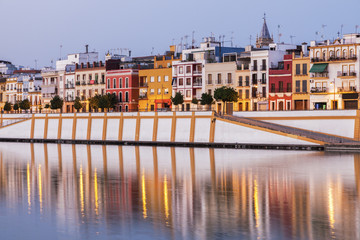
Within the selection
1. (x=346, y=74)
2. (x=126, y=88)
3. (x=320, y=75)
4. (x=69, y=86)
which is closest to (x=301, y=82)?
(x=320, y=75)

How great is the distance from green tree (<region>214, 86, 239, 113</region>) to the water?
2727cm

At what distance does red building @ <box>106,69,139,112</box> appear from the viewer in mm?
93500

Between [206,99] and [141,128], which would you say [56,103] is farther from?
[206,99]

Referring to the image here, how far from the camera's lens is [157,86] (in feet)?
298

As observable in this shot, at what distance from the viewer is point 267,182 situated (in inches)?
1380

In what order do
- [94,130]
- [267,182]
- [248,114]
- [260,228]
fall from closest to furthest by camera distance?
1. [260,228]
2. [267,182]
3. [248,114]
4. [94,130]

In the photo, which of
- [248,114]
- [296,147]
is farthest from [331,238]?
[248,114]

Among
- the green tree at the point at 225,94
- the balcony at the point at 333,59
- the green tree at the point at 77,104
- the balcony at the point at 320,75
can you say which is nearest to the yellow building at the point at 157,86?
the green tree at the point at 77,104

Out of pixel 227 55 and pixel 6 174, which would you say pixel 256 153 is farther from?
pixel 227 55

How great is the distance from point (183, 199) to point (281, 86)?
4833 centimetres

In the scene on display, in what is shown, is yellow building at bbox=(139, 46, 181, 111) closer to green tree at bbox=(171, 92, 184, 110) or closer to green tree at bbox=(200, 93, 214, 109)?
green tree at bbox=(171, 92, 184, 110)

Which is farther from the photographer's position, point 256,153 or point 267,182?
point 256,153

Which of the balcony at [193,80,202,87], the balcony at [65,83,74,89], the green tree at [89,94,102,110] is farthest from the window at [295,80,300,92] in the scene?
the balcony at [65,83,74,89]

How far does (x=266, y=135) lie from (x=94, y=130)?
24.2 m
